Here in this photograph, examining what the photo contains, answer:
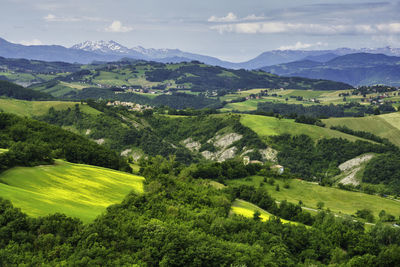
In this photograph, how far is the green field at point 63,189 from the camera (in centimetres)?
4738

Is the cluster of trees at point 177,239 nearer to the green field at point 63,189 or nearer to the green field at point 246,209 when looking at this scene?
the green field at point 63,189

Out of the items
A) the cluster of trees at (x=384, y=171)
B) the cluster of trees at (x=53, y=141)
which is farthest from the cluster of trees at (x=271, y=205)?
the cluster of trees at (x=384, y=171)

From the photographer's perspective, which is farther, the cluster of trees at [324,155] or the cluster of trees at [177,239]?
the cluster of trees at [324,155]

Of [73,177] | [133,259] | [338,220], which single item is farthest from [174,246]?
[338,220]

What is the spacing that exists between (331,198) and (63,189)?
8135 cm

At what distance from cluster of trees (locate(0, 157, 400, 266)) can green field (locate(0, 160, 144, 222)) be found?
181 inches

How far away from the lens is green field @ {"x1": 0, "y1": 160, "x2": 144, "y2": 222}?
4738 centimetres

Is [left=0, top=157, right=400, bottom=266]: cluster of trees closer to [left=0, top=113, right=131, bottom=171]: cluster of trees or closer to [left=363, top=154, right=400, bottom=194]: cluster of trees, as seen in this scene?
[left=0, top=113, right=131, bottom=171]: cluster of trees

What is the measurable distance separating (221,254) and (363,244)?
30129 millimetres

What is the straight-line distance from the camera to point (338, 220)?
68.2 metres

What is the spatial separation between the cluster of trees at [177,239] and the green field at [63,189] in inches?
181

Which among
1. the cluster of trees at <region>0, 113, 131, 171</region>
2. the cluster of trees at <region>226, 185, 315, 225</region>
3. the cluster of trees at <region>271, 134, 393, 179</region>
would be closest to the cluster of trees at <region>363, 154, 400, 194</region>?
the cluster of trees at <region>271, 134, 393, 179</region>

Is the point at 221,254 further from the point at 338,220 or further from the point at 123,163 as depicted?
the point at 123,163

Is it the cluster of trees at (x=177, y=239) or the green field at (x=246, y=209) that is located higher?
the cluster of trees at (x=177, y=239)
